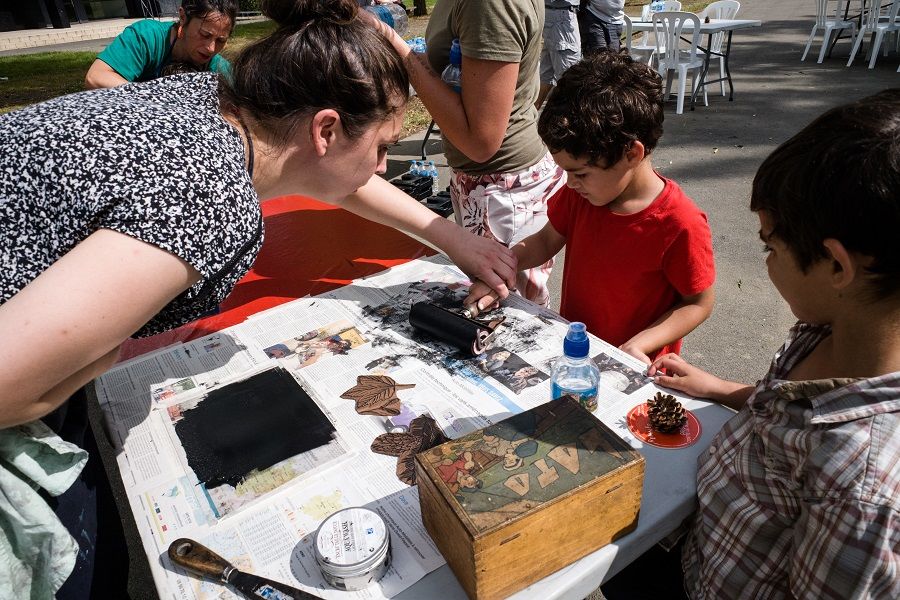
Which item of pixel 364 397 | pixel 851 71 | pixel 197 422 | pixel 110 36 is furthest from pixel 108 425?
pixel 110 36

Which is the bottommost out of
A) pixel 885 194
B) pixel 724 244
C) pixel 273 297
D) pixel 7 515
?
pixel 724 244

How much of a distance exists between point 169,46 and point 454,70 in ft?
6.82

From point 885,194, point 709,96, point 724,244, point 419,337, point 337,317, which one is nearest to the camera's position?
point 885,194

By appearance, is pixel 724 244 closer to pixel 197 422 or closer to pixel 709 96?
pixel 197 422

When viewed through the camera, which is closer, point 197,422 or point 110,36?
point 197,422

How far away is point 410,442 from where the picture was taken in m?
1.22

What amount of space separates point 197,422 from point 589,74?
138 centimetres

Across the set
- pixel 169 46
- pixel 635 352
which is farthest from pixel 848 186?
pixel 169 46

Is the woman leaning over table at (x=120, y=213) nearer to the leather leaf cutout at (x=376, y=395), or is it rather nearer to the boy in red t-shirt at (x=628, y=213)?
the leather leaf cutout at (x=376, y=395)

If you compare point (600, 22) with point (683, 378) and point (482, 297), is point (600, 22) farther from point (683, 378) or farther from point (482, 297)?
point (683, 378)

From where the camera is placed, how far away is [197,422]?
1.31 meters

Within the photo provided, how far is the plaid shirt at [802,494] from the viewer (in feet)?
2.62

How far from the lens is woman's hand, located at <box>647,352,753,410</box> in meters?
1.24

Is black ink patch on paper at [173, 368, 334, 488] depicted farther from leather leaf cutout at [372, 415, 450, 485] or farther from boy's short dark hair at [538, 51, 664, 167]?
boy's short dark hair at [538, 51, 664, 167]
